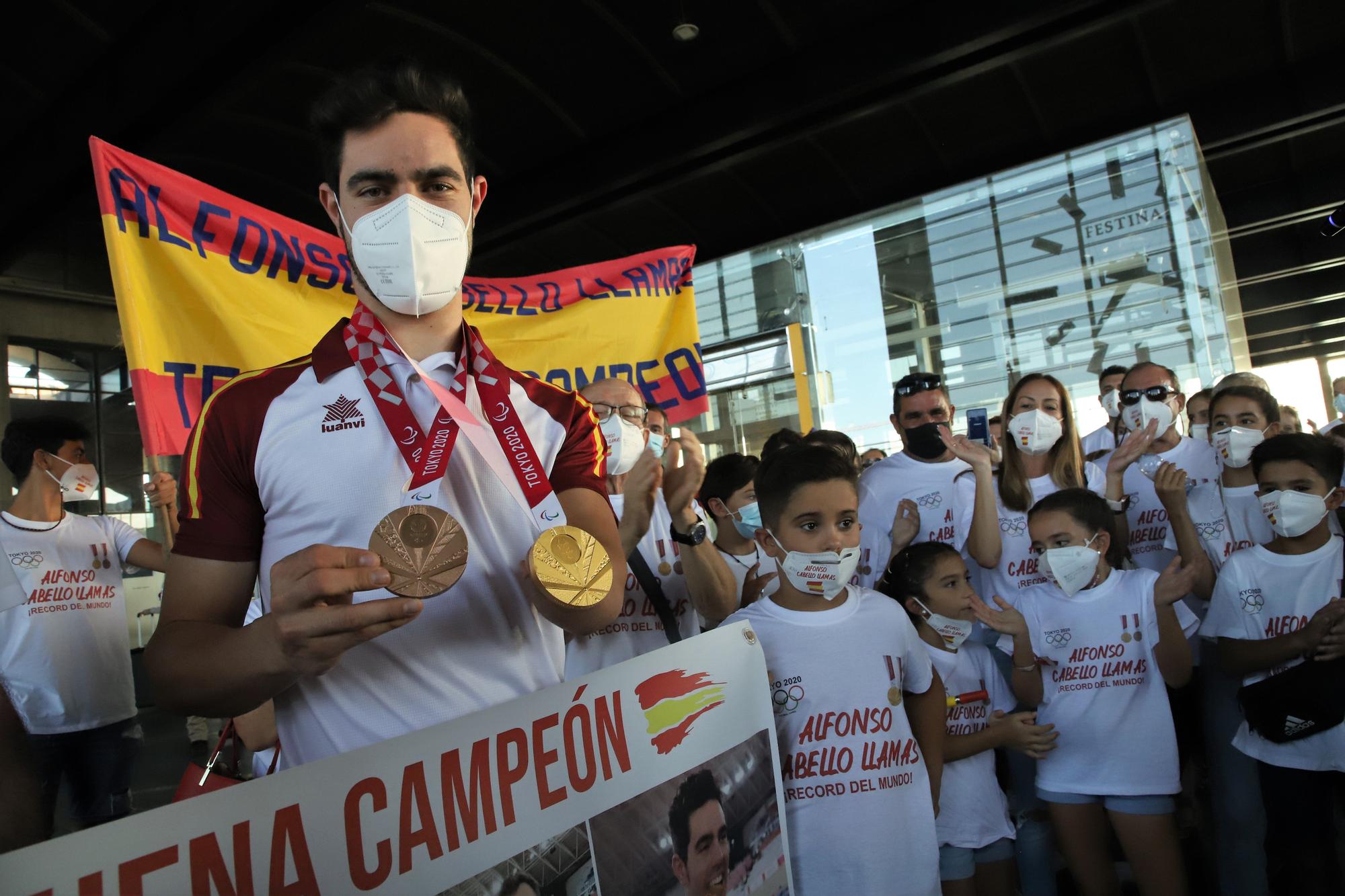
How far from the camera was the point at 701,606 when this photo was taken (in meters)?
2.94

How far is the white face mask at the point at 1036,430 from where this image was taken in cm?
362

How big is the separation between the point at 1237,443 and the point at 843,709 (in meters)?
2.65

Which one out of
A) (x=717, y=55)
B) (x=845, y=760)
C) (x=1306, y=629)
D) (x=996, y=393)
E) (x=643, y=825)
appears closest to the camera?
(x=643, y=825)

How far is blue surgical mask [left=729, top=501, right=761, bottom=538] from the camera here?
2.84 meters

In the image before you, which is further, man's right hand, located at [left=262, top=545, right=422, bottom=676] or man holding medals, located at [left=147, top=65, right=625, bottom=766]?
man holding medals, located at [left=147, top=65, right=625, bottom=766]

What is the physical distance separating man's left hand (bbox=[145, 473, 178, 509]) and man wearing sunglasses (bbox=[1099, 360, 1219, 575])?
380 centimetres

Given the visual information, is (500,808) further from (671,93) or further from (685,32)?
(671,93)

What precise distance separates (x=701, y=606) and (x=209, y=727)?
6.37 metres

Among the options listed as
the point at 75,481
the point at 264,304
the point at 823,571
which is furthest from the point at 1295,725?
the point at 75,481

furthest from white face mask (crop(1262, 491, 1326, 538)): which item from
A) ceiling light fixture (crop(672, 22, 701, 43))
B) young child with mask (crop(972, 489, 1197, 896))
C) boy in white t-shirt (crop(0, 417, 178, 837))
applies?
ceiling light fixture (crop(672, 22, 701, 43))

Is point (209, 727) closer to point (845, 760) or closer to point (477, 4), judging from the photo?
point (477, 4)

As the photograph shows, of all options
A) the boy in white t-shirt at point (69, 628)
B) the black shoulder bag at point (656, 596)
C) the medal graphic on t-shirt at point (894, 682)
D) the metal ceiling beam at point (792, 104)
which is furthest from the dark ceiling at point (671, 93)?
the medal graphic on t-shirt at point (894, 682)

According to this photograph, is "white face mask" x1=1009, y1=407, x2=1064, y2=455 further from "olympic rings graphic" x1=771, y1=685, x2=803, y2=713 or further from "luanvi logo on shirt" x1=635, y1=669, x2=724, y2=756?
"luanvi logo on shirt" x1=635, y1=669, x2=724, y2=756

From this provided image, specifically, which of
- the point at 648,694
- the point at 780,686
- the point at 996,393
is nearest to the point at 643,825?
the point at 648,694
